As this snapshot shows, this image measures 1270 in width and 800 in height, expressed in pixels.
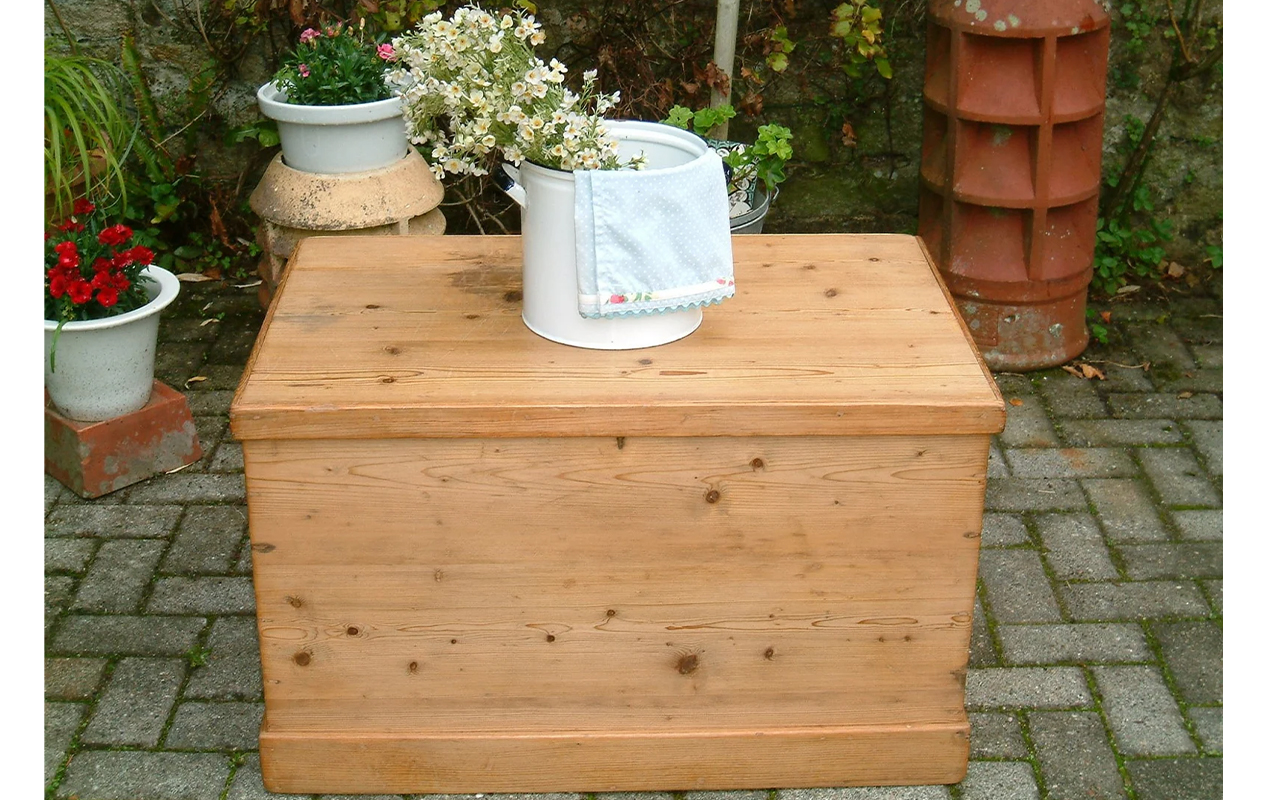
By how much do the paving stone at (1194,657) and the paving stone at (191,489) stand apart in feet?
7.52

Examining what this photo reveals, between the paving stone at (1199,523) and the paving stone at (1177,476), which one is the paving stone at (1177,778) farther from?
the paving stone at (1177,476)

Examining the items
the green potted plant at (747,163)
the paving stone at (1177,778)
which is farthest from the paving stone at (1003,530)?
the green potted plant at (747,163)

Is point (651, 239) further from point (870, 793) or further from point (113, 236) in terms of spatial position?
point (113, 236)

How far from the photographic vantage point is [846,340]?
99.6 inches

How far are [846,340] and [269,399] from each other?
1.05 m

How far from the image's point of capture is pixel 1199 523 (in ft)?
11.3

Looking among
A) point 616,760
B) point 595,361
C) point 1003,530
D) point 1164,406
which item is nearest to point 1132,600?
point 1003,530

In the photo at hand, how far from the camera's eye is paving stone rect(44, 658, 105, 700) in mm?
2848

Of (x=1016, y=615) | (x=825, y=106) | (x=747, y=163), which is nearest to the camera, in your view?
(x=1016, y=615)

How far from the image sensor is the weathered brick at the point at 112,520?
3.38 metres

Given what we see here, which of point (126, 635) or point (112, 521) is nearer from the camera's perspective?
point (126, 635)

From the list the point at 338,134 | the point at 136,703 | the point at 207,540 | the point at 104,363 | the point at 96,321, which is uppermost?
the point at 338,134

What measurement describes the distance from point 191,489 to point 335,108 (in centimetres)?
118

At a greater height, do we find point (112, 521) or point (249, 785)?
point (112, 521)
